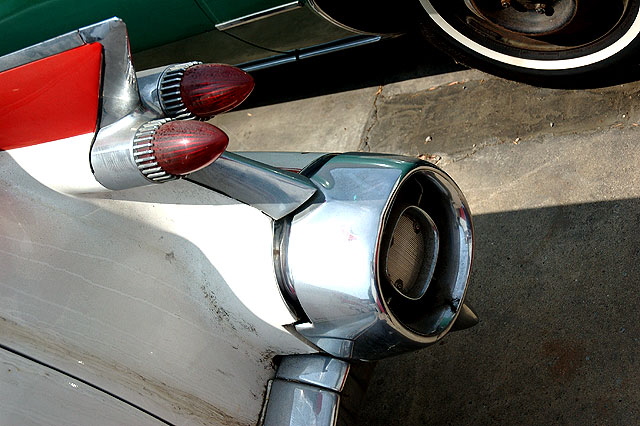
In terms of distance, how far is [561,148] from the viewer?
2.70 meters

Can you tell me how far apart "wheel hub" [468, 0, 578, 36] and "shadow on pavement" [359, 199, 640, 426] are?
67 cm

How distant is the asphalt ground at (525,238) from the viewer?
222cm

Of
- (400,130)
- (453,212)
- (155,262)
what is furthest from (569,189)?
(155,262)

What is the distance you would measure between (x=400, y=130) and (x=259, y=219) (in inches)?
68.2

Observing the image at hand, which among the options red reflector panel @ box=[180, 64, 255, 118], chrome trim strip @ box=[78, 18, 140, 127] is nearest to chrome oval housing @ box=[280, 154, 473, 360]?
red reflector panel @ box=[180, 64, 255, 118]

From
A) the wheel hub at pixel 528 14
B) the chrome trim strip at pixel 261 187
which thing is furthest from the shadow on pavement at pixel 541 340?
the chrome trim strip at pixel 261 187

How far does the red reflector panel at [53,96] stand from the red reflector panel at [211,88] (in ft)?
0.58

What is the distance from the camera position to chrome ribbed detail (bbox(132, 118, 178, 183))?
1.28 metres

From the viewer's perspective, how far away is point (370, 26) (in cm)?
285

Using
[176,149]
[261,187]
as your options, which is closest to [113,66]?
[176,149]

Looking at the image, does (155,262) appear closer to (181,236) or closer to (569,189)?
(181,236)

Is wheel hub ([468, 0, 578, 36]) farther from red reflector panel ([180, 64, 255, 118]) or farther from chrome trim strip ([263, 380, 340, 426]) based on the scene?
chrome trim strip ([263, 380, 340, 426])

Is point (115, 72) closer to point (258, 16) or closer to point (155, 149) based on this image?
point (155, 149)

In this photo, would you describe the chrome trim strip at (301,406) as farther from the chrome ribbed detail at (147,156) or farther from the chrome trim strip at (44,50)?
the chrome trim strip at (44,50)
